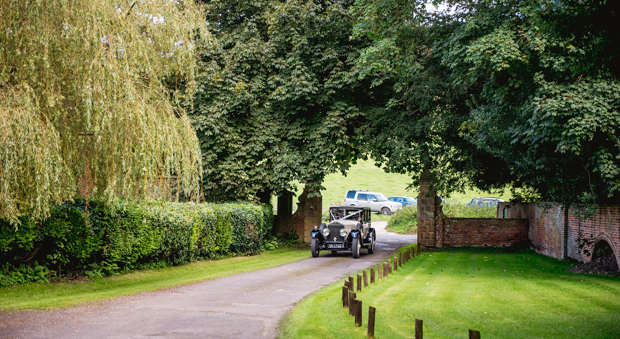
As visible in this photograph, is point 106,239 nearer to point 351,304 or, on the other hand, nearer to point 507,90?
point 351,304

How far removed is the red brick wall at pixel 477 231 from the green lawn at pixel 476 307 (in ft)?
31.4

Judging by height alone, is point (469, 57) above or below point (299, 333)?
above

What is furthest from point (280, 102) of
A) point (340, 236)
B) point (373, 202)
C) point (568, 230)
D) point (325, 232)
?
point (373, 202)

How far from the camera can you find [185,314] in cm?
1002

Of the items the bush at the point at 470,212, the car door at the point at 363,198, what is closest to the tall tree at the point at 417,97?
the bush at the point at 470,212

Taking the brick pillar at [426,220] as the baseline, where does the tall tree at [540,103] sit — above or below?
above

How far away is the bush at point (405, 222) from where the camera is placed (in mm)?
38062

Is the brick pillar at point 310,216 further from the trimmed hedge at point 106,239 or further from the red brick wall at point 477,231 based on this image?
the trimmed hedge at point 106,239

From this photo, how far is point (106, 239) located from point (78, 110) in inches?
200

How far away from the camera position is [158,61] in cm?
1279

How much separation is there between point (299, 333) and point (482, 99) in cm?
1519

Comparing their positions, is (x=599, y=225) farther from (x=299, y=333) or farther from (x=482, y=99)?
(x=299, y=333)

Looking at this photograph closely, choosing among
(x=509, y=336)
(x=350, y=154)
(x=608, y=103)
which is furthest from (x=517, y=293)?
(x=350, y=154)

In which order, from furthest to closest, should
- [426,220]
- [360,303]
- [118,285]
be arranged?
[426,220] → [118,285] → [360,303]
